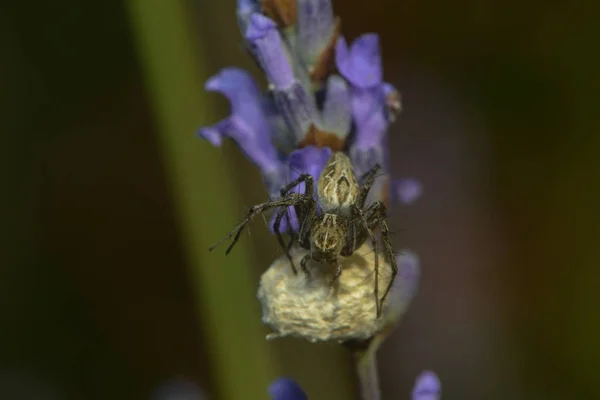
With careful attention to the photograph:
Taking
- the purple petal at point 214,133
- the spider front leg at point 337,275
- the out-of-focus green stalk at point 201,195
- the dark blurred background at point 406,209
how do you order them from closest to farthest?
the spider front leg at point 337,275, the purple petal at point 214,133, the out-of-focus green stalk at point 201,195, the dark blurred background at point 406,209

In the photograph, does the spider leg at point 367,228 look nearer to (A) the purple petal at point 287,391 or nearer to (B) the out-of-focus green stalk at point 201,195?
(A) the purple petal at point 287,391

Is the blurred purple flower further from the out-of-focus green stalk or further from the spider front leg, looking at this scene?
the out-of-focus green stalk

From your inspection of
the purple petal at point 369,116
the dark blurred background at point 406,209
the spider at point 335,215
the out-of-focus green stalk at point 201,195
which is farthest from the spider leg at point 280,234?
the dark blurred background at point 406,209

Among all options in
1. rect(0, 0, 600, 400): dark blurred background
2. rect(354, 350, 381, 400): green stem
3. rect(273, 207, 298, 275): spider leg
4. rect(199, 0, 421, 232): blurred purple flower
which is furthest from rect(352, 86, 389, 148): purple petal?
rect(0, 0, 600, 400): dark blurred background

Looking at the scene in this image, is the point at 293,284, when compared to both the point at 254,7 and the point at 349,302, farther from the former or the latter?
the point at 254,7

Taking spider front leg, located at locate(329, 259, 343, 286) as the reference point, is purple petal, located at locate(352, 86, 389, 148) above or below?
above
